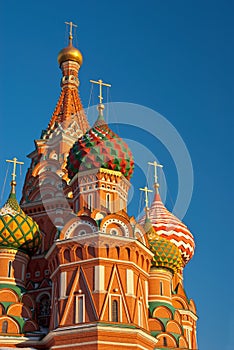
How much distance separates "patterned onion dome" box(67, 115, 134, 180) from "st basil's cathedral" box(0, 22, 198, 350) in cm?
3

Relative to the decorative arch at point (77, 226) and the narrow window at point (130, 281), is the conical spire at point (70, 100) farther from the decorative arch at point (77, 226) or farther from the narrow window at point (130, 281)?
the narrow window at point (130, 281)

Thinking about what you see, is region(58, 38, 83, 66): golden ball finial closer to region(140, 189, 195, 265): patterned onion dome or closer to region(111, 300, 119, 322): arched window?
region(140, 189, 195, 265): patterned onion dome

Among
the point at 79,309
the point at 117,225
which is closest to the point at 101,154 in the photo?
the point at 117,225

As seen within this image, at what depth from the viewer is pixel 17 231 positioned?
19.9 metres

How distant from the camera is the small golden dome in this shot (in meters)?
29.5

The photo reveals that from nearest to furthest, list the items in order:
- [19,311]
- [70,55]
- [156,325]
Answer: [19,311], [156,325], [70,55]

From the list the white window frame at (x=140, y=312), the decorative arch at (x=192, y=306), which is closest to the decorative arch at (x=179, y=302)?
the decorative arch at (x=192, y=306)

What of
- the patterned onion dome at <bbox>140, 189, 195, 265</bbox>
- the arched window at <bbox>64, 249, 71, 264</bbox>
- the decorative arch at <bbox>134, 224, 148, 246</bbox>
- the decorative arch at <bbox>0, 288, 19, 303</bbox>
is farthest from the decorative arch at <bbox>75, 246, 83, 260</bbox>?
the patterned onion dome at <bbox>140, 189, 195, 265</bbox>

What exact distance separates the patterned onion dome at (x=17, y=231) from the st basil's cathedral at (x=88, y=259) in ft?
0.11

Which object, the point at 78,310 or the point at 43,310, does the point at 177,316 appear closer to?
the point at 43,310

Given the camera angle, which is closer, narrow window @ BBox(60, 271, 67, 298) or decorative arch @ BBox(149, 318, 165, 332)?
narrow window @ BBox(60, 271, 67, 298)

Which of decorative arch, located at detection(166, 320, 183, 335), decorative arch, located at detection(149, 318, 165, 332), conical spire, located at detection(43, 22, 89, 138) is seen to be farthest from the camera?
conical spire, located at detection(43, 22, 89, 138)

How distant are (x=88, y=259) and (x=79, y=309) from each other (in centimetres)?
136

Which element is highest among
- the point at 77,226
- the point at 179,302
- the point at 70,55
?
the point at 70,55
